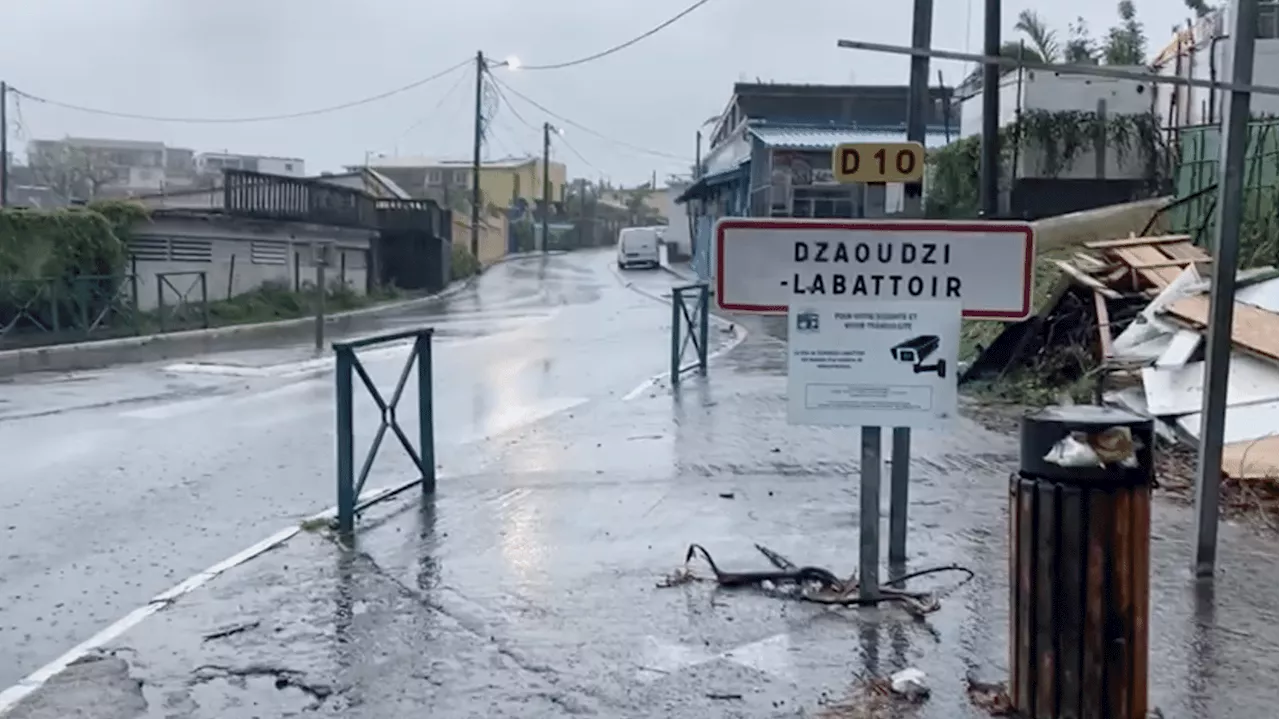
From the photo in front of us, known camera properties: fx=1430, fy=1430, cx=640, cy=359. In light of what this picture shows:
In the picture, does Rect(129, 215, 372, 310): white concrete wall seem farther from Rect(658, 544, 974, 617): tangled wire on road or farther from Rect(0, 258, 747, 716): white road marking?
Rect(658, 544, 974, 617): tangled wire on road

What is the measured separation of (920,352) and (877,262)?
0.44 m

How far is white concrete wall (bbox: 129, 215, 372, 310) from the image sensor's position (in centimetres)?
2870

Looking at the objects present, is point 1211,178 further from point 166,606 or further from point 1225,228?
point 166,606

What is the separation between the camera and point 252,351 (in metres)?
23.1

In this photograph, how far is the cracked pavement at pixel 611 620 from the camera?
218 inches

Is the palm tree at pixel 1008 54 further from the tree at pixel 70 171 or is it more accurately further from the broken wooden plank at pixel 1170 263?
the tree at pixel 70 171

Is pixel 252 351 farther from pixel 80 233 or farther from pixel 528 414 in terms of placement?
pixel 528 414

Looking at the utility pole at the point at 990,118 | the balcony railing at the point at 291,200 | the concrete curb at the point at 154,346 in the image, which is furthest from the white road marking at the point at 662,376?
the balcony railing at the point at 291,200

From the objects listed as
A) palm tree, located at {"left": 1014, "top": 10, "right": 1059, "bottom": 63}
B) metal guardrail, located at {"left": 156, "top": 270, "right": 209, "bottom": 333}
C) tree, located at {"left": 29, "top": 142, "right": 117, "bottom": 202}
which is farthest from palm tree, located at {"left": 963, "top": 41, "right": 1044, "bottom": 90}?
tree, located at {"left": 29, "top": 142, "right": 117, "bottom": 202}

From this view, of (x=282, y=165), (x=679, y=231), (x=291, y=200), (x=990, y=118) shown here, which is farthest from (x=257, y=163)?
(x=990, y=118)

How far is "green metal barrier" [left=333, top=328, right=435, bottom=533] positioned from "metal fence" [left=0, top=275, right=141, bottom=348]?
15.8 m

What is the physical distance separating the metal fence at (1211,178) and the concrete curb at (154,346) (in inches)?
585

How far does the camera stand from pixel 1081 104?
2566 centimetres

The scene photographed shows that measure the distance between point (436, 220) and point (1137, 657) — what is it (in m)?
44.0
